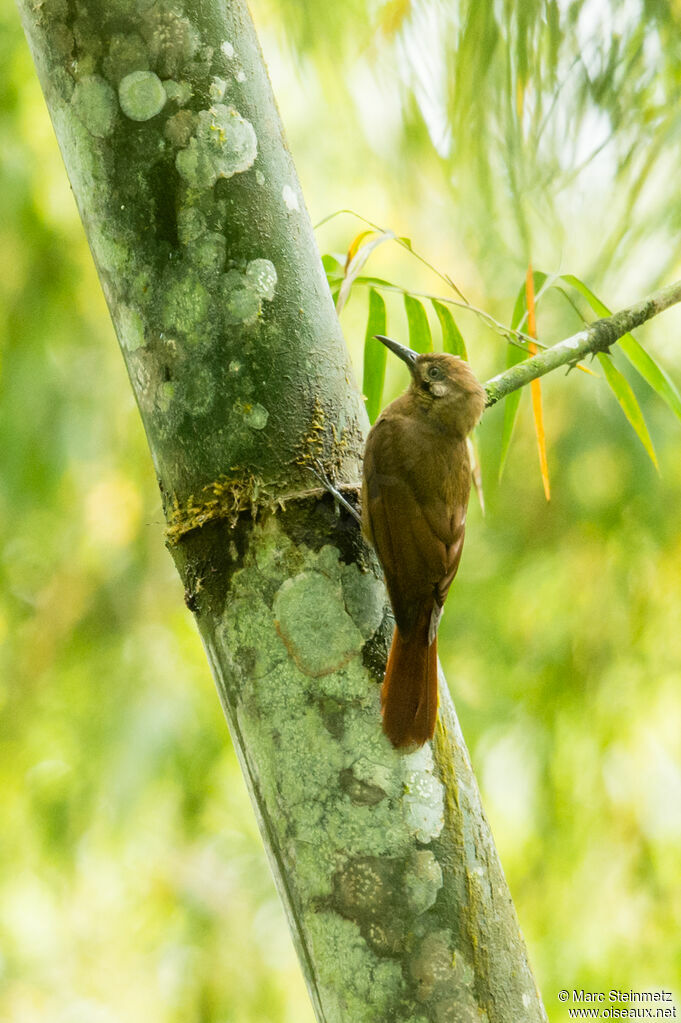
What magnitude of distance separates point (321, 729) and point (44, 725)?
3928 mm

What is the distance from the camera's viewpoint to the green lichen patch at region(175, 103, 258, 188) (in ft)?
5.23

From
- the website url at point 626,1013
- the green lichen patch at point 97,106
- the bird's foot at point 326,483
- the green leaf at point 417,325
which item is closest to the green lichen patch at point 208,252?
the green lichen patch at point 97,106

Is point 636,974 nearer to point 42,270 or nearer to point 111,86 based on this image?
point 111,86

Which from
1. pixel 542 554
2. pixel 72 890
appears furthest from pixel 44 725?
pixel 542 554

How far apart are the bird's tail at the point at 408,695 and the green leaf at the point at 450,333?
2.79 feet

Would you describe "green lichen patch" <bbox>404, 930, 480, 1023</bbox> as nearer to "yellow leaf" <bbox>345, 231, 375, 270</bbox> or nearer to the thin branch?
the thin branch

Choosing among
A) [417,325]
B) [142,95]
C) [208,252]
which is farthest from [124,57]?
[417,325]

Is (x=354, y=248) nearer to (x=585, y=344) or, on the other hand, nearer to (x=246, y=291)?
(x=585, y=344)

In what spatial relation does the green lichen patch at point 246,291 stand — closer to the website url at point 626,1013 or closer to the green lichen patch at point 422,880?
the green lichen patch at point 422,880

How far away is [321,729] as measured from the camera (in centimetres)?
144

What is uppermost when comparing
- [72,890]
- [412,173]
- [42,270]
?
[42,270]

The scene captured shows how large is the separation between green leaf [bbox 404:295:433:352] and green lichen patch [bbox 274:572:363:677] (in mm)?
982

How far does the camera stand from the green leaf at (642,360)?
6.92 feet

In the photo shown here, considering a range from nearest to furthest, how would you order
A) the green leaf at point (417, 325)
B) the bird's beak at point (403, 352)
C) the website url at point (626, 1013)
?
1. the green leaf at point (417, 325)
2. the bird's beak at point (403, 352)
3. the website url at point (626, 1013)
